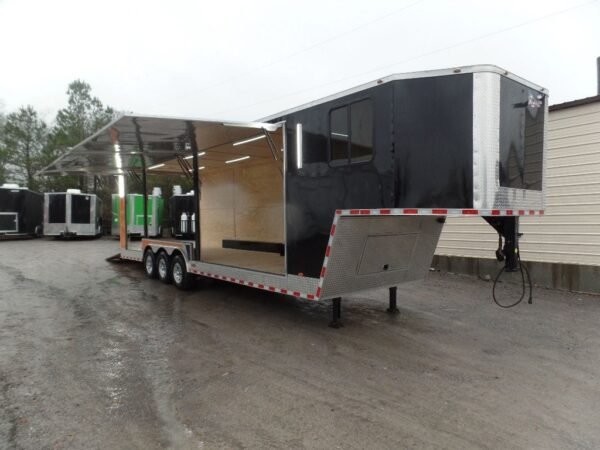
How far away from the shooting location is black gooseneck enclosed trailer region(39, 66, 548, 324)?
4.35m

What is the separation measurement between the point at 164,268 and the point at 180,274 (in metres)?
0.84

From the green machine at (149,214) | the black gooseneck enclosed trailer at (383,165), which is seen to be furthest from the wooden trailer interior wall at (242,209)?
the green machine at (149,214)

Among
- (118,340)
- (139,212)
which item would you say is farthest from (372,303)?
(139,212)

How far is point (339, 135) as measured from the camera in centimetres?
537

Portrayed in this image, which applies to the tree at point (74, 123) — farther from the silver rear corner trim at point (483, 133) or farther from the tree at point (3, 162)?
the silver rear corner trim at point (483, 133)

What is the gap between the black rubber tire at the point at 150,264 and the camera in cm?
966

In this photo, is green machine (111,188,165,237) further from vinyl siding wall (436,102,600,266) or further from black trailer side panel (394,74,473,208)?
black trailer side panel (394,74,473,208)

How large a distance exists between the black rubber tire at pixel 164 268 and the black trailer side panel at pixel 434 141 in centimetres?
587

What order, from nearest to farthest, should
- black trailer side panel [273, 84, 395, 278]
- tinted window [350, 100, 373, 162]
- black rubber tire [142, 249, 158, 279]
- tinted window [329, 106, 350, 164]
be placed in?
black trailer side panel [273, 84, 395, 278] < tinted window [350, 100, 373, 162] < tinted window [329, 106, 350, 164] < black rubber tire [142, 249, 158, 279]

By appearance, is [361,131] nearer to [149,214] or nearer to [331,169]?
[331,169]

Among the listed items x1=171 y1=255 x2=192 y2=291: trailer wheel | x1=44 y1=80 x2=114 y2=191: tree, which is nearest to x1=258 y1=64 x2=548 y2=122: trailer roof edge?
x1=171 y1=255 x2=192 y2=291: trailer wheel

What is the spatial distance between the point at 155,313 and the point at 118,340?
54.2 inches

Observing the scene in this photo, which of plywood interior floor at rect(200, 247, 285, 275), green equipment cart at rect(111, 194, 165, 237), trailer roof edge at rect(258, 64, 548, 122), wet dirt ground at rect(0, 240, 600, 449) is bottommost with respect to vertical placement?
wet dirt ground at rect(0, 240, 600, 449)

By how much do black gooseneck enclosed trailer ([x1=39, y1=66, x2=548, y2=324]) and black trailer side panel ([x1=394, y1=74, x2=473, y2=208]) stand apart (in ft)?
0.03
